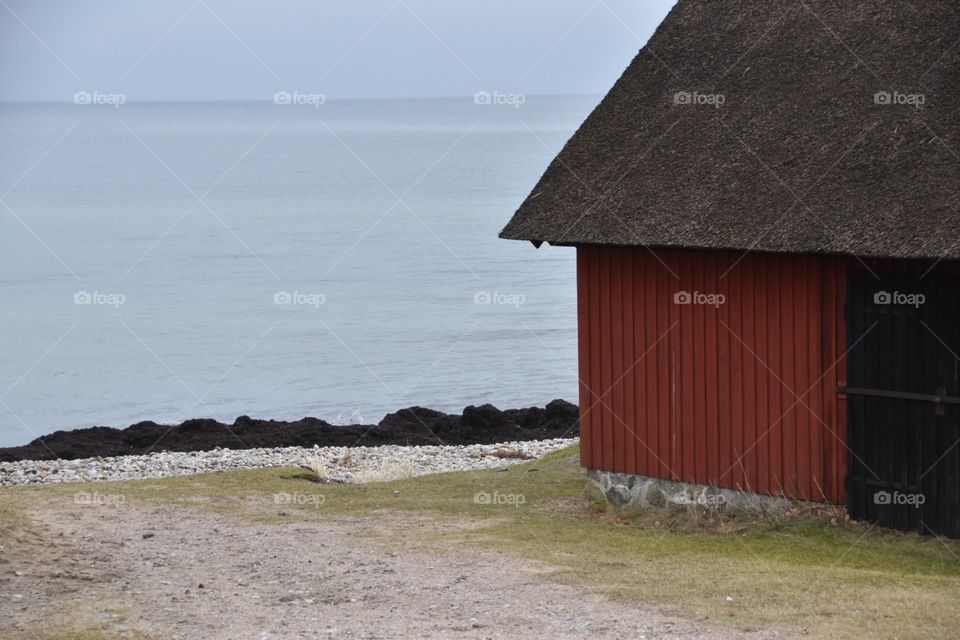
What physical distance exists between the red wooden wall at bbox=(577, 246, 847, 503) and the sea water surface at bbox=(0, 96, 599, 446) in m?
19.5

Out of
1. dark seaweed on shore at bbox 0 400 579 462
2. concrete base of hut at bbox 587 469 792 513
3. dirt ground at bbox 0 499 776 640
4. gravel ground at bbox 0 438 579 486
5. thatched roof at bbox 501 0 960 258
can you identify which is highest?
thatched roof at bbox 501 0 960 258

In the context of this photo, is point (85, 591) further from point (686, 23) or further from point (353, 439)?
point (353, 439)

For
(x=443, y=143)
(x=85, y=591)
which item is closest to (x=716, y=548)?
(x=85, y=591)

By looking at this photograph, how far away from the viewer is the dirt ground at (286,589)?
10547 millimetres

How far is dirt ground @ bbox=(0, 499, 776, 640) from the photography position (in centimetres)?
1055

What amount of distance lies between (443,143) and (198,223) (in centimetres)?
7956

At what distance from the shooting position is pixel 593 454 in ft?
53.8

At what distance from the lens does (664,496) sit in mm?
15555

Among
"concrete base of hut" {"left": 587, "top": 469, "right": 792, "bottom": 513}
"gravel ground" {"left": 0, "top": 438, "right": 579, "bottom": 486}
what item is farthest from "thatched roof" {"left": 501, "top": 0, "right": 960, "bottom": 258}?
"gravel ground" {"left": 0, "top": 438, "right": 579, "bottom": 486}

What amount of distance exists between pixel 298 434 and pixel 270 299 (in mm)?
29229

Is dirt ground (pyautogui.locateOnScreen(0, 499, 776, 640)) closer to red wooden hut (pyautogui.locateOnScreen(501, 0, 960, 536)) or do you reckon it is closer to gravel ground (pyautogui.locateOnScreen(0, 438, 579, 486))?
red wooden hut (pyautogui.locateOnScreen(501, 0, 960, 536))

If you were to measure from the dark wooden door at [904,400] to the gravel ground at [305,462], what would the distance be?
9.37 m

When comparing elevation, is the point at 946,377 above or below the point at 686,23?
below

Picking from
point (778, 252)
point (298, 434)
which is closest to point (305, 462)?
point (298, 434)
